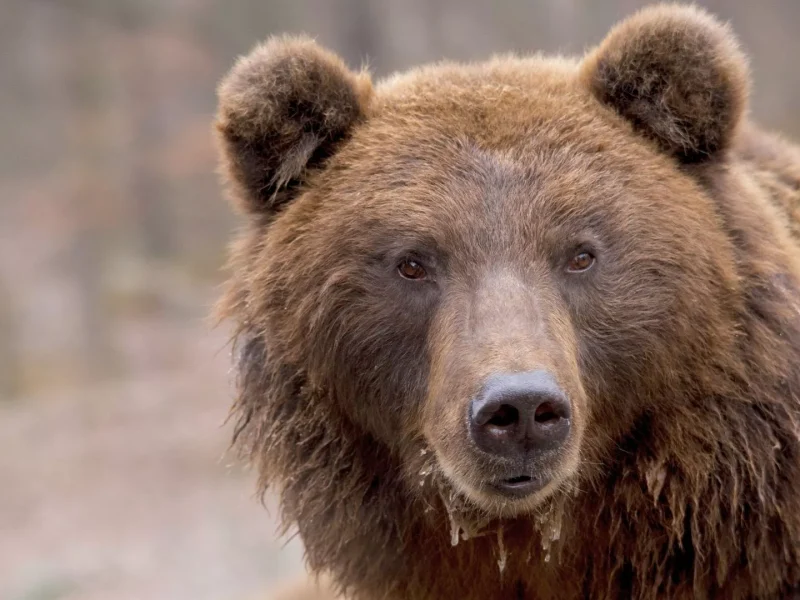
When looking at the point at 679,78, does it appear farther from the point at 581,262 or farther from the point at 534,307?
the point at 534,307

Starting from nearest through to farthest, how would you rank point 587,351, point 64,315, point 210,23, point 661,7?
point 587,351 < point 661,7 < point 64,315 < point 210,23

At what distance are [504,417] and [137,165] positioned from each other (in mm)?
15569

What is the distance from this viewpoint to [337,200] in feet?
14.4

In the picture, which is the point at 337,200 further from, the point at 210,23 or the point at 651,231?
the point at 210,23

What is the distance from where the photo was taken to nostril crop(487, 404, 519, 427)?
3.54 m

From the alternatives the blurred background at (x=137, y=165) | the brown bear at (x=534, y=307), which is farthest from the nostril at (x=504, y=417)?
the blurred background at (x=137, y=165)

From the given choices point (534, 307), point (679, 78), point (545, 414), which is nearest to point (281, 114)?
point (534, 307)

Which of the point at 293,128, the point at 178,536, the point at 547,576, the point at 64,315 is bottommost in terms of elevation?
the point at 178,536

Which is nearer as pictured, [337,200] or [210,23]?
[337,200]

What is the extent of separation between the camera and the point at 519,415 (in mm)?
3535

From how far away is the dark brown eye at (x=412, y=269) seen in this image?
414 cm

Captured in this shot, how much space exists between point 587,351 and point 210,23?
51.0ft

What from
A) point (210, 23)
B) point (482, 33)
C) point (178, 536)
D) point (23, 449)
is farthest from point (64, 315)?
point (482, 33)

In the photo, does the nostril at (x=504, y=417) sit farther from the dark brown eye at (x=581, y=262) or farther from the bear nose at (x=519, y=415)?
the dark brown eye at (x=581, y=262)
